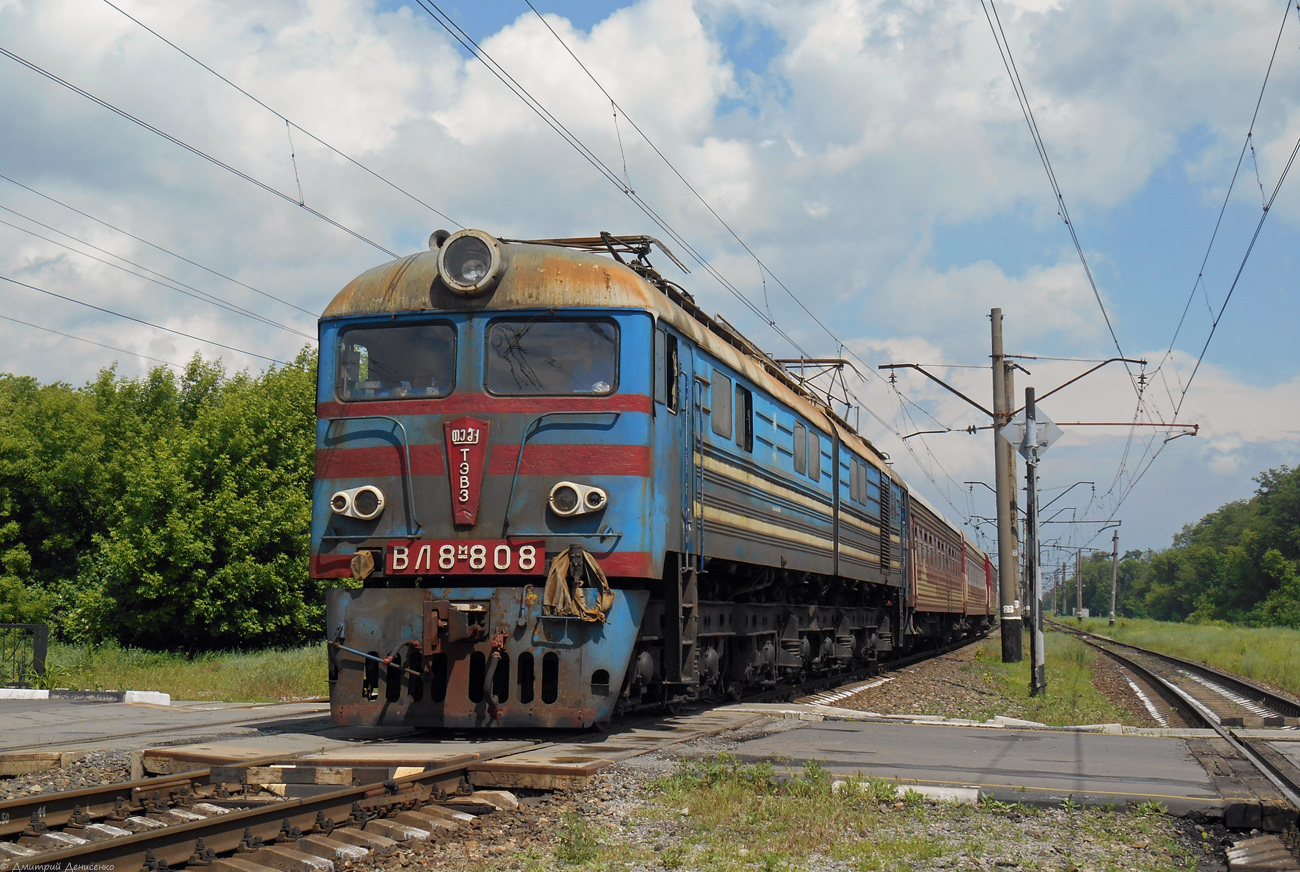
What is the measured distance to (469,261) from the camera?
9.68 meters

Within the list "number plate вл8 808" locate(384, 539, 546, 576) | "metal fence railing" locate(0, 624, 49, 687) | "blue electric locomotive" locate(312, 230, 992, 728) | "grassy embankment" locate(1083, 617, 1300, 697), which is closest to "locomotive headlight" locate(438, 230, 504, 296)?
"blue electric locomotive" locate(312, 230, 992, 728)

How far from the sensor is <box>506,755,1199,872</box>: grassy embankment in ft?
18.3

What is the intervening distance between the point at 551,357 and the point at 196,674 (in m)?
14.2

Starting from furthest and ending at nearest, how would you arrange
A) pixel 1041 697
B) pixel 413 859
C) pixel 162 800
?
pixel 1041 697 → pixel 162 800 → pixel 413 859

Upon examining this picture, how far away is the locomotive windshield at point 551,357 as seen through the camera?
9.48 m

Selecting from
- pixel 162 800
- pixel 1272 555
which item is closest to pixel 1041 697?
pixel 162 800

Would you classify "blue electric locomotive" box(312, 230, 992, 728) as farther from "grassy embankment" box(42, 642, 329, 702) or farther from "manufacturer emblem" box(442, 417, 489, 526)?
"grassy embankment" box(42, 642, 329, 702)

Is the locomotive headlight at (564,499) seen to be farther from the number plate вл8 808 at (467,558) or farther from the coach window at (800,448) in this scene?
the coach window at (800,448)

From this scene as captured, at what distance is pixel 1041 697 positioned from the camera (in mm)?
17453

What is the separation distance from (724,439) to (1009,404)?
44.5 ft

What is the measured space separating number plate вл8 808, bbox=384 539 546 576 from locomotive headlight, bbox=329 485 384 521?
13.4 inches

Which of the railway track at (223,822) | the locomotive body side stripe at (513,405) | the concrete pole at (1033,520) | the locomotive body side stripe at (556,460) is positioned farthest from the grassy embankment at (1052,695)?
the railway track at (223,822)

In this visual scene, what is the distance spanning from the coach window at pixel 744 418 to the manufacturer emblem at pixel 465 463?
3372 millimetres

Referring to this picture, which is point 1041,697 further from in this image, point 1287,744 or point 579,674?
point 579,674
